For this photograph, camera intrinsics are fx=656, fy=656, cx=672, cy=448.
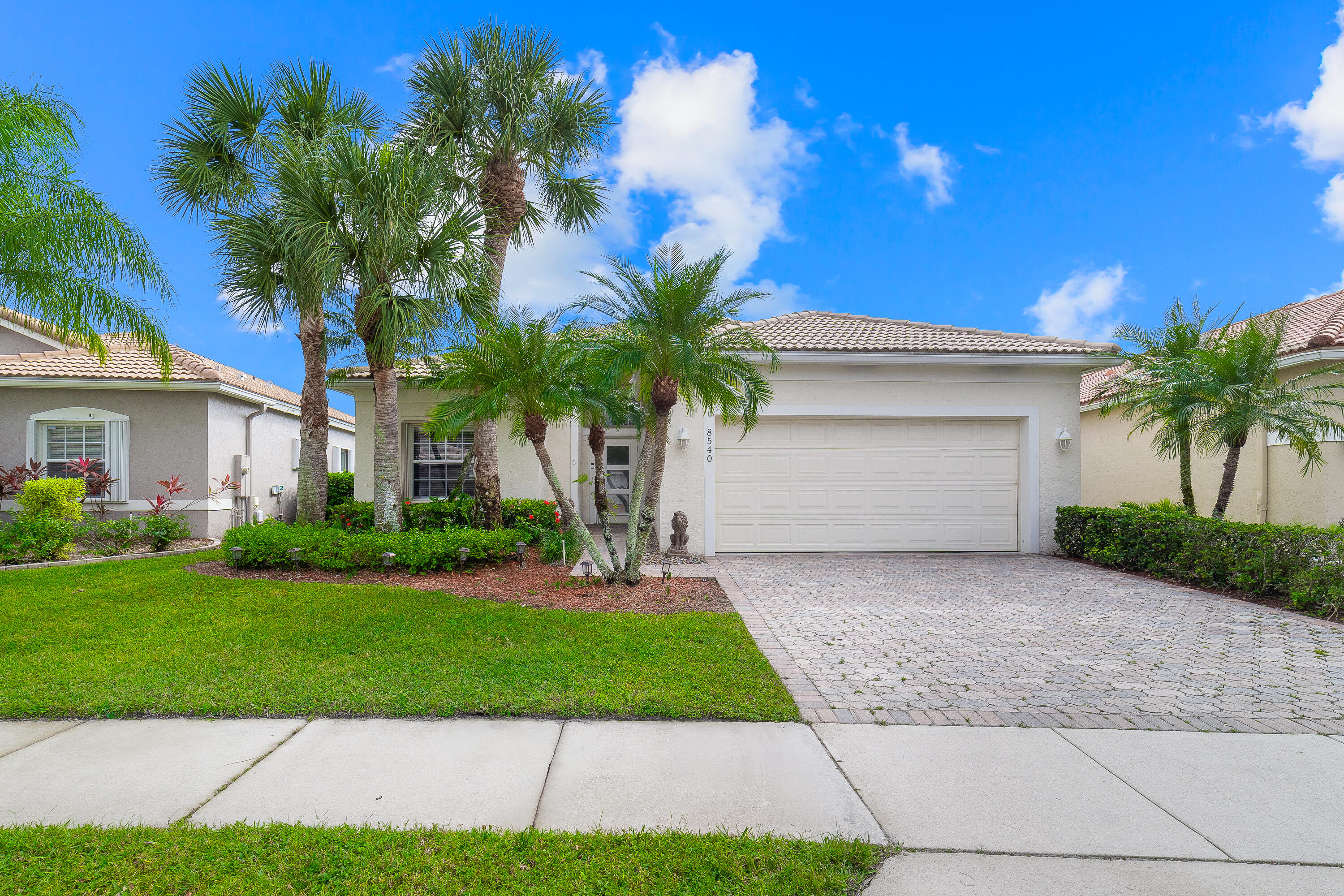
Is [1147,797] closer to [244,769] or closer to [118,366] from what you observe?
[244,769]

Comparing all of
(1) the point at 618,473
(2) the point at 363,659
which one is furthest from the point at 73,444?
(2) the point at 363,659

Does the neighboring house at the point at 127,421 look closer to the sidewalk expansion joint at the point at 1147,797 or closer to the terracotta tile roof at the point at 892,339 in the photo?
the terracotta tile roof at the point at 892,339

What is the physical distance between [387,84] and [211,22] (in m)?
2.79

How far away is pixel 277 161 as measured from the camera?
914 cm

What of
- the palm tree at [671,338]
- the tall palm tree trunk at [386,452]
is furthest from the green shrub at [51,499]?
the palm tree at [671,338]

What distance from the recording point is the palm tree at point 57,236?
7.64 m

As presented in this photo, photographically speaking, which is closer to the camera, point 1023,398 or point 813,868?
point 813,868

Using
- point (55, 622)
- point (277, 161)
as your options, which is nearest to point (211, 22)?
point (277, 161)

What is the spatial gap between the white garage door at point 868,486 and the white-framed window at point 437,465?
5164 mm

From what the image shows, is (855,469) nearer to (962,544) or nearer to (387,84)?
(962,544)

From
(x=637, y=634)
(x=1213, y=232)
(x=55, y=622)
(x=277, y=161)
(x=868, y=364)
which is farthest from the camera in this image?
(x=1213, y=232)

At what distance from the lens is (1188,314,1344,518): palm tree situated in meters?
8.97

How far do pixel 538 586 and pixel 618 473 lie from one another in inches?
338

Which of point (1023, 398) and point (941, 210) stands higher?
point (941, 210)
